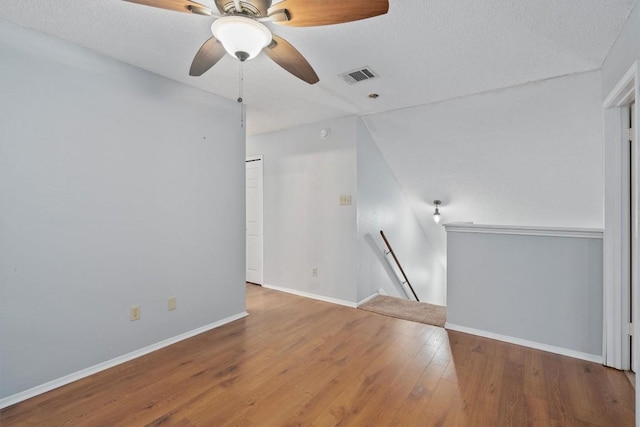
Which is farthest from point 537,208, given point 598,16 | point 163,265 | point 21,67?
point 21,67

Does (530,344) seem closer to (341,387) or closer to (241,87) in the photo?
(341,387)

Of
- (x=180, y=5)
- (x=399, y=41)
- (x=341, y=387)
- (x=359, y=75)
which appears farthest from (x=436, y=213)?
(x=180, y=5)

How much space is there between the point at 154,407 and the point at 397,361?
5.69 feet

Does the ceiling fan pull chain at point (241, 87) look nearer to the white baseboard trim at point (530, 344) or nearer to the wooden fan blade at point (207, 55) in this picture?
the wooden fan blade at point (207, 55)

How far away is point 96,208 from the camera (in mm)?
2277

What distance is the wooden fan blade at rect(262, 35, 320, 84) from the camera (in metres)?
1.66

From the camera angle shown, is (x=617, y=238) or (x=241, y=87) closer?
(x=617, y=238)

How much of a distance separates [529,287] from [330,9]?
2.74 m

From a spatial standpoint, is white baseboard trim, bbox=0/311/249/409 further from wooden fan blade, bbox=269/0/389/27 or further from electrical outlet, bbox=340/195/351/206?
A: wooden fan blade, bbox=269/0/389/27

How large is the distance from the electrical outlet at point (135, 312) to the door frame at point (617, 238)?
3.68 m

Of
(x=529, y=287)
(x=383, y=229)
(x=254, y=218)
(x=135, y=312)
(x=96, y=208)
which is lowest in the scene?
(x=135, y=312)

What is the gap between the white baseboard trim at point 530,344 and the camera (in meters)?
2.45

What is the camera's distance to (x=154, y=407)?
1888 millimetres

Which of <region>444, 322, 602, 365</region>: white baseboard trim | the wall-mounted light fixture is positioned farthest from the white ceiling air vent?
the wall-mounted light fixture
